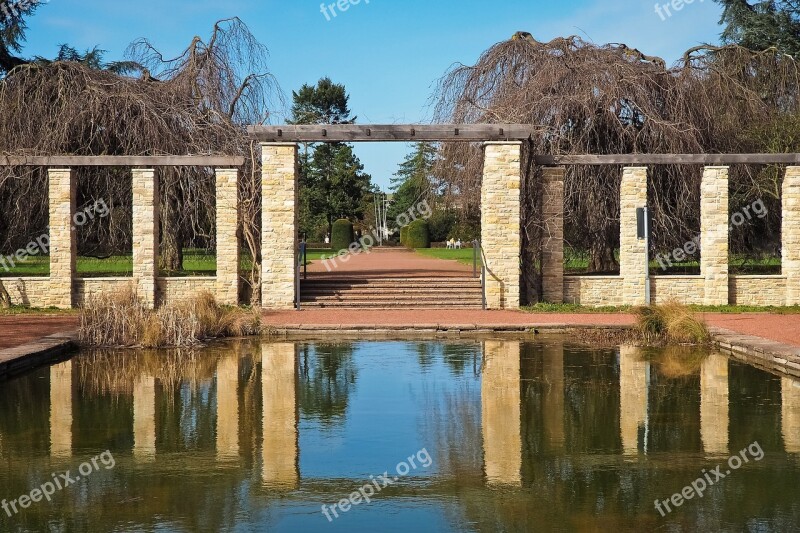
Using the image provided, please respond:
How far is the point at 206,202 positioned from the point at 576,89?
34.5ft

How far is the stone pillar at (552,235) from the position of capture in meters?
20.0

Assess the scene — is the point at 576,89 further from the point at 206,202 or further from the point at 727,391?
the point at 727,391

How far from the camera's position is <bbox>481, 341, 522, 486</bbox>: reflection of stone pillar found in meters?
6.85

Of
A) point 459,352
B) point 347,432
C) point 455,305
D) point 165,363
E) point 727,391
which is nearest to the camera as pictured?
point 347,432

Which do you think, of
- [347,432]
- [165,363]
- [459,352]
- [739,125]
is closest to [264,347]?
[165,363]

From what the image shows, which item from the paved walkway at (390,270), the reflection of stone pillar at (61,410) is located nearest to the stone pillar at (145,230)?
the paved walkway at (390,270)

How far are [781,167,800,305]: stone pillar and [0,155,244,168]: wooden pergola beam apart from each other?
1256 centimetres

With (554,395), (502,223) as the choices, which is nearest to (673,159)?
(502,223)

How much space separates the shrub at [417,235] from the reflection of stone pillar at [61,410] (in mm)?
46755

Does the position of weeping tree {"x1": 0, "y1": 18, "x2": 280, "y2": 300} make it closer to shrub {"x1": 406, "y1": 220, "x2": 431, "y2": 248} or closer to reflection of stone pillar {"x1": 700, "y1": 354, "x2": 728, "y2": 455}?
reflection of stone pillar {"x1": 700, "y1": 354, "x2": 728, "y2": 455}

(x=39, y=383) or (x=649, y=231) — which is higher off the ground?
(x=649, y=231)

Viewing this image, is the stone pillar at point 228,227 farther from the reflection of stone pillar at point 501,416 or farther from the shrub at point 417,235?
the shrub at point 417,235

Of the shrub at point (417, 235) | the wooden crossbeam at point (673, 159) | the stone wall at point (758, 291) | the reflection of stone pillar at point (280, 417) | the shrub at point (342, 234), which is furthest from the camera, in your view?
the shrub at point (417, 235)

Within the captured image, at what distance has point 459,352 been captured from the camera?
527 inches
